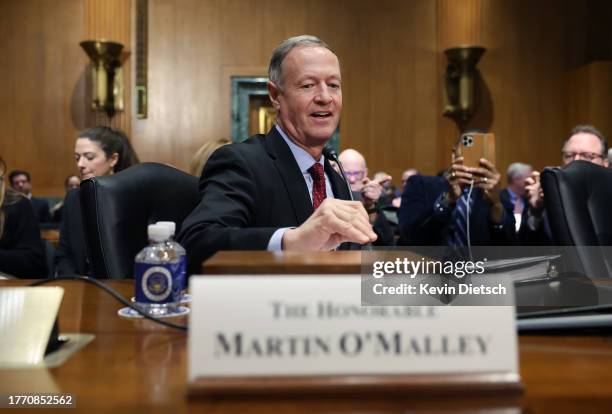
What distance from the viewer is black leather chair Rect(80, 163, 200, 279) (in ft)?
5.83

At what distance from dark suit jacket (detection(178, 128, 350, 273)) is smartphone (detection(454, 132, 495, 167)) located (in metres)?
1.04

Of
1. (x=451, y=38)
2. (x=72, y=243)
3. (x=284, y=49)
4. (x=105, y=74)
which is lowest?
(x=72, y=243)

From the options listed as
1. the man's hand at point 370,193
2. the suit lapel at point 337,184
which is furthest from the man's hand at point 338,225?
the man's hand at point 370,193

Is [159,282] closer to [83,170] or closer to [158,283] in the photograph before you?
[158,283]

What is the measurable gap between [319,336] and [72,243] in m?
3.05

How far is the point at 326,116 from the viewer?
203 centimetres

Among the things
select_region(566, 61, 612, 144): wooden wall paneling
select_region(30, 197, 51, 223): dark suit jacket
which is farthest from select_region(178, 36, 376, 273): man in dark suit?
select_region(566, 61, 612, 144): wooden wall paneling

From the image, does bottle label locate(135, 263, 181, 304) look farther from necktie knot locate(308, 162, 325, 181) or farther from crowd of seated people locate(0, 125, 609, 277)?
crowd of seated people locate(0, 125, 609, 277)

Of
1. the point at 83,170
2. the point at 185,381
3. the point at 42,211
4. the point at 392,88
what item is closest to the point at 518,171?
the point at 392,88

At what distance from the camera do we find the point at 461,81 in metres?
8.26

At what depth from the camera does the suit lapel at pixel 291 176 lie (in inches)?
75.5

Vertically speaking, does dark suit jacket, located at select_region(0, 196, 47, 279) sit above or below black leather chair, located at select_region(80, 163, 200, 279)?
below

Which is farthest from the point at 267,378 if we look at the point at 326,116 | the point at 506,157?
the point at 506,157

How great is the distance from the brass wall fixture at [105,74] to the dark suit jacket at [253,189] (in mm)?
6417
